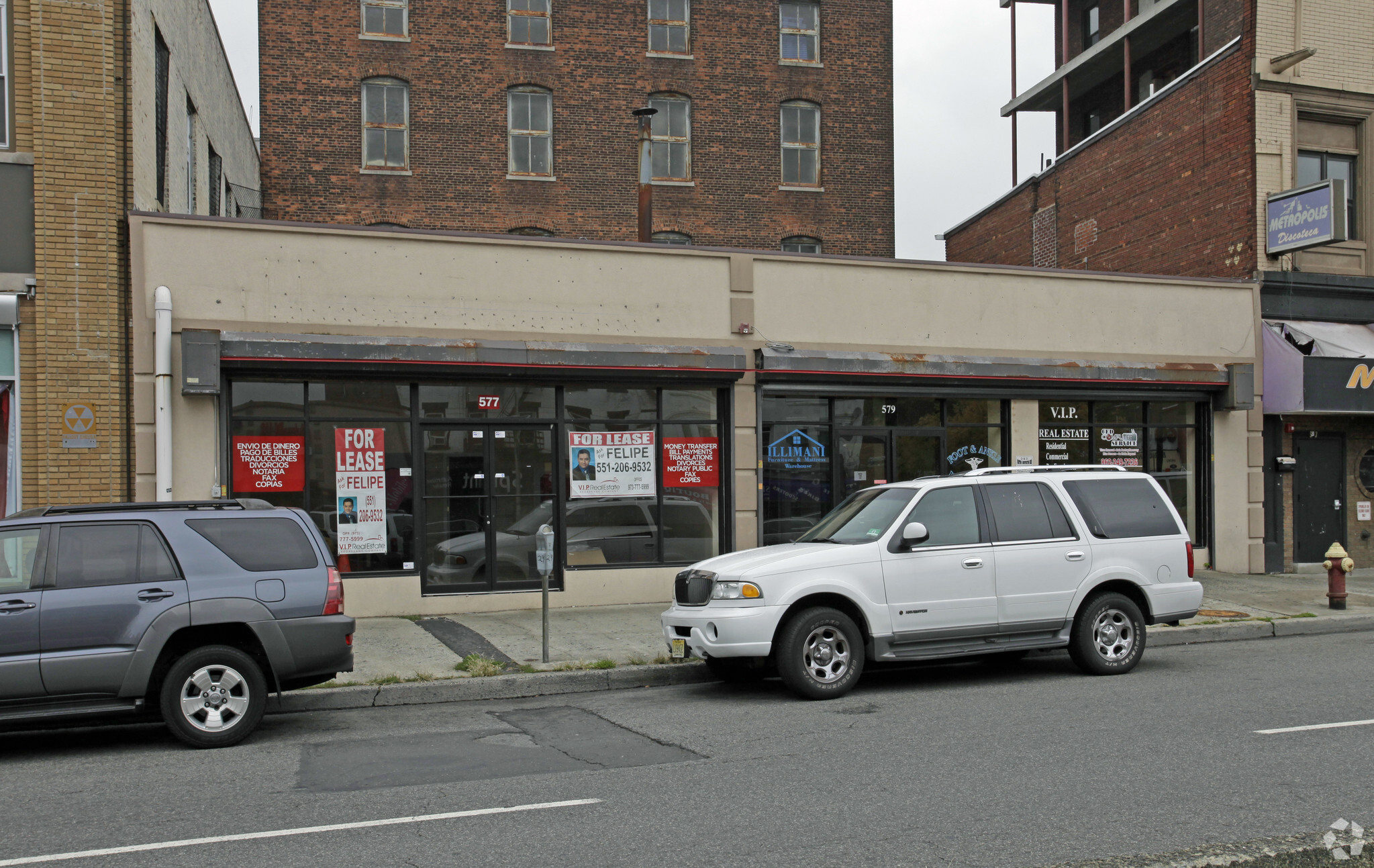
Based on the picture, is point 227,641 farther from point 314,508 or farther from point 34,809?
point 314,508

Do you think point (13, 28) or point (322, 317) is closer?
point (13, 28)

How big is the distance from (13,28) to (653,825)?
1207cm

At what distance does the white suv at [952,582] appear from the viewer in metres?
9.21

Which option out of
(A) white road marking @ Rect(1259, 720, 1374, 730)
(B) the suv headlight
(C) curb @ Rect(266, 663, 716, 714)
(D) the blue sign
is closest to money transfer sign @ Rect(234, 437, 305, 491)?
(C) curb @ Rect(266, 663, 716, 714)

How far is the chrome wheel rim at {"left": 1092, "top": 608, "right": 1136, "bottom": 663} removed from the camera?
10281mm

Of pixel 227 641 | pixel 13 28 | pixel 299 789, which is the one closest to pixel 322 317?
pixel 13 28

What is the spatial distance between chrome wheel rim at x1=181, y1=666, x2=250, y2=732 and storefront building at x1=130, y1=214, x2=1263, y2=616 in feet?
17.9

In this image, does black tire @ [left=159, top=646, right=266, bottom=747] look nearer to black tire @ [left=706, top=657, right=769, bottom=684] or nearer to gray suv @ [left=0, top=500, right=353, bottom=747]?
gray suv @ [left=0, top=500, right=353, bottom=747]

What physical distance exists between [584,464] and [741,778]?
820cm

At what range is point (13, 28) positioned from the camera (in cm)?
1257

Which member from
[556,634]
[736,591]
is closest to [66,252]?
[556,634]

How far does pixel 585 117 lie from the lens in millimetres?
26250

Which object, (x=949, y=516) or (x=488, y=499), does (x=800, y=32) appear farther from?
(x=949, y=516)

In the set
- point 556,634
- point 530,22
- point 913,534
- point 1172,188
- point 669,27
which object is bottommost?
point 556,634
